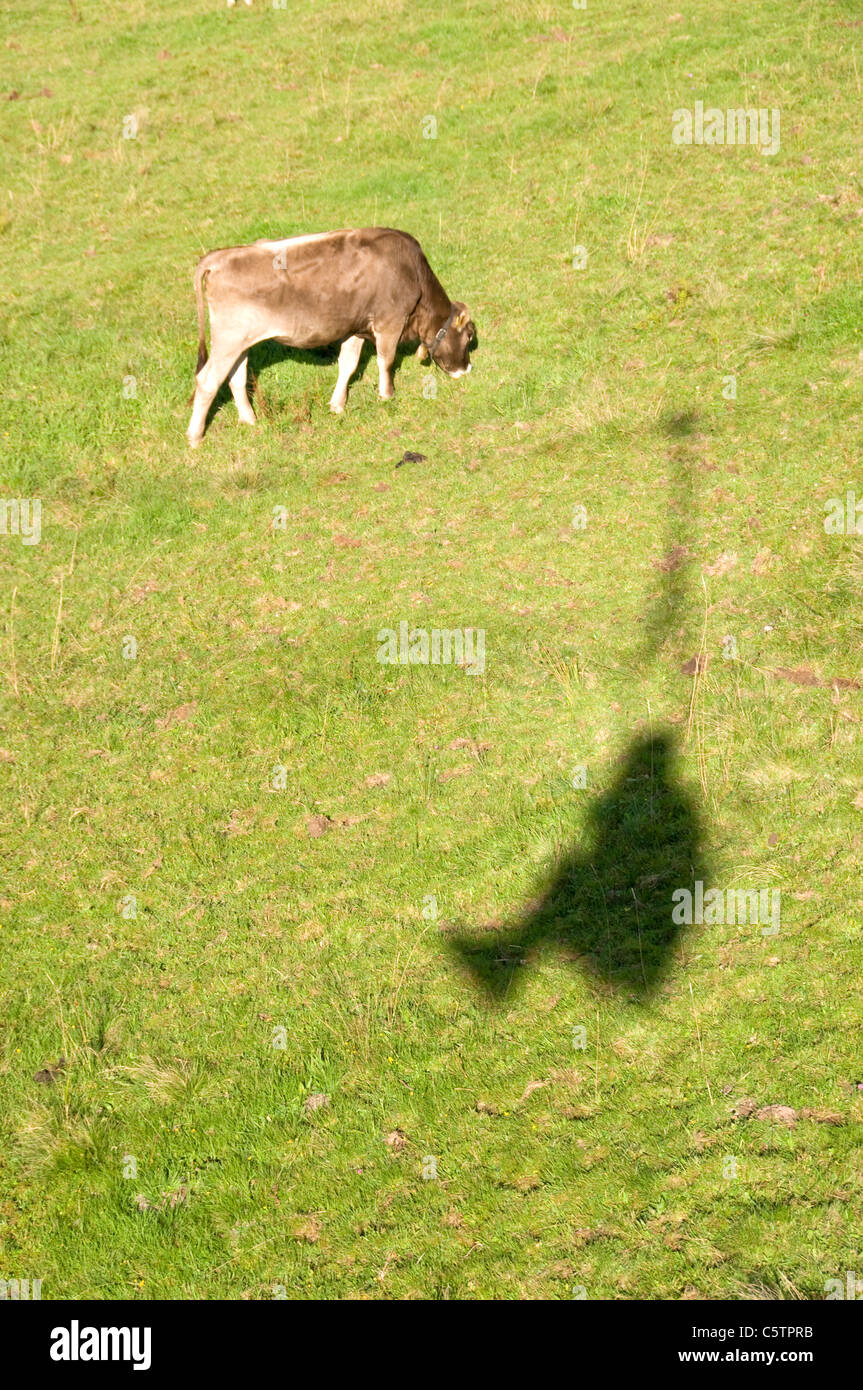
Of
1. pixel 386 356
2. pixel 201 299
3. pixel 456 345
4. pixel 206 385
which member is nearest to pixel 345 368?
pixel 386 356

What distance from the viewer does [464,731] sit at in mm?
8727

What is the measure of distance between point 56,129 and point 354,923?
15520 mm

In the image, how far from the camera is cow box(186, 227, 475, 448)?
1153 centimetres

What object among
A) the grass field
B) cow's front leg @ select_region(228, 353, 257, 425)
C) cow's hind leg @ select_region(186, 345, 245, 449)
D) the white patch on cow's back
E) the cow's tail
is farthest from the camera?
cow's front leg @ select_region(228, 353, 257, 425)

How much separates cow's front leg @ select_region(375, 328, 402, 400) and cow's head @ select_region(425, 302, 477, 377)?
416 millimetres

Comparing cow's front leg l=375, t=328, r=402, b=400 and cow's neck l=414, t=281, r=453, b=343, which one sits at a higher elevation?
cow's neck l=414, t=281, r=453, b=343

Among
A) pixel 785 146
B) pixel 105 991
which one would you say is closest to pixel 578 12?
pixel 785 146

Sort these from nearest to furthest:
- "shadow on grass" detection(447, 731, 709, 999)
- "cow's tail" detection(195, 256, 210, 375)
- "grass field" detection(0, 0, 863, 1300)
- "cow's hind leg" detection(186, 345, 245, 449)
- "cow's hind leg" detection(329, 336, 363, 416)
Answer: "grass field" detection(0, 0, 863, 1300)
"shadow on grass" detection(447, 731, 709, 999)
"cow's tail" detection(195, 256, 210, 375)
"cow's hind leg" detection(186, 345, 245, 449)
"cow's hind leg" detection(329, 336, 363, 416)

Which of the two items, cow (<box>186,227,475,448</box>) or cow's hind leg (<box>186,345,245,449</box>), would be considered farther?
cow's hind leg (<box>186,345,245,449</box>)

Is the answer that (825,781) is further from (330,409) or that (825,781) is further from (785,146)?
(785,146)

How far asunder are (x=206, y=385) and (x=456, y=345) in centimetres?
260

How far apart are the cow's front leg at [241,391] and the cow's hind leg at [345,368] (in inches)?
33.7

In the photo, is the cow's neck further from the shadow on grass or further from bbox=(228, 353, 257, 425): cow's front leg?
the shadow on grass

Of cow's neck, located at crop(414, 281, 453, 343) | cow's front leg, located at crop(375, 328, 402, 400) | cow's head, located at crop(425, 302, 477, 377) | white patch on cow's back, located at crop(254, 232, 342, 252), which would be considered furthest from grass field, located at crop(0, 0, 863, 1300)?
white patch on cow's back, located at crop(254, 232, 342, 252)
